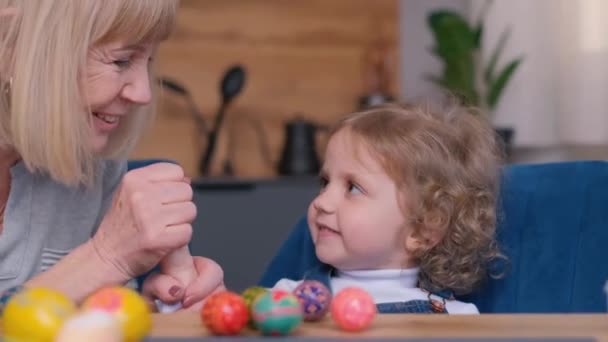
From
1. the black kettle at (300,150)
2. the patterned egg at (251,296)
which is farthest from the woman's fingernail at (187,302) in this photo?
the black kettle at (300,150)

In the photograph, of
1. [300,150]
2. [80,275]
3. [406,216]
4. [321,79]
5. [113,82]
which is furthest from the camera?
[321,79]

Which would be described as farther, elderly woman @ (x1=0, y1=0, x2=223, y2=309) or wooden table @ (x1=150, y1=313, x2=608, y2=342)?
elderly woman @ (x1=0, y1=0, x2=223, y2=309)

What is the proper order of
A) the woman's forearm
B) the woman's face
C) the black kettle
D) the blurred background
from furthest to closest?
1. the black kettle
2. the blurred background
3. the woman's face
4. the woman's forearm

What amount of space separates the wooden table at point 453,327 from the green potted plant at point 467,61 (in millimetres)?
2552

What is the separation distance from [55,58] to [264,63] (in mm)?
2363

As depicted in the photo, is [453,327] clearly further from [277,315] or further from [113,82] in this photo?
[113,82]

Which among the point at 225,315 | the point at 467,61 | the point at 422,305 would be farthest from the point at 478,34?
the point at 225,315

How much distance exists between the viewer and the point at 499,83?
350 centimetres

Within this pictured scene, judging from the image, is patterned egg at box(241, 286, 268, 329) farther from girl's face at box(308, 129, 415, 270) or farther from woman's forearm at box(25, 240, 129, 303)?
girl's face at box(308, 129, 415, 270)

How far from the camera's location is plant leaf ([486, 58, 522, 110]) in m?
3.47

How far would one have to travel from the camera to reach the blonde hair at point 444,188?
4.80 ft

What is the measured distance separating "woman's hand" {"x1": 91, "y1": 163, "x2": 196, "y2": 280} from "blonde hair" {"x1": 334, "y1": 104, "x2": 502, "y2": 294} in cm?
40

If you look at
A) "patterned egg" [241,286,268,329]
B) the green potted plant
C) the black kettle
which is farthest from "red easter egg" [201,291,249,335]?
the green potted plant

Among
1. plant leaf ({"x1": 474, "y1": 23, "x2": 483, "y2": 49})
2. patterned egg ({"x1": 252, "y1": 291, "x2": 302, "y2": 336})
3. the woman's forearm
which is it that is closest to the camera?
patterned egg ({"x1": 252, "y1": 291, "x2": 302, "y2": 336})
